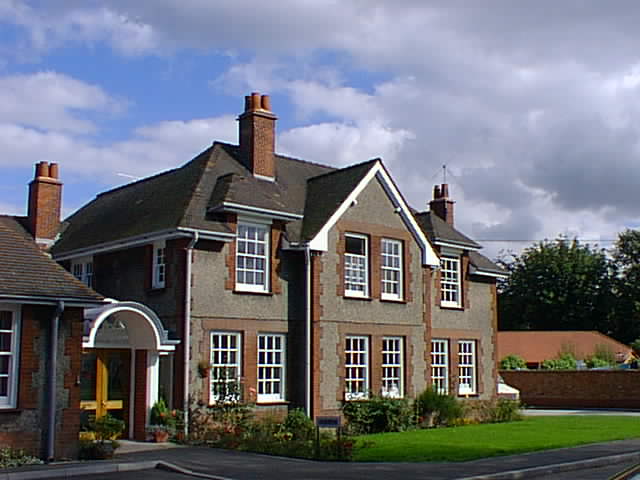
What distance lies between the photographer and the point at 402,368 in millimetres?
28281

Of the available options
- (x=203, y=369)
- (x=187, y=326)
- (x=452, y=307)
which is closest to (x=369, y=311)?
(x=452, y=307)

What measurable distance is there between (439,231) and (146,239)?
37.8ft

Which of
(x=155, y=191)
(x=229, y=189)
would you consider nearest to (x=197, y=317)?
(x=229, y=189)

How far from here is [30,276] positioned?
59.5 ft

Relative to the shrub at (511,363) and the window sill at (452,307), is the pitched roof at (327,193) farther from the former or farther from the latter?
the shrub at (511,363)

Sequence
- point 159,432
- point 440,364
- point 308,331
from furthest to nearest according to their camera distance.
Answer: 1. point 440,364
2. point 308,331
3. point 159,432

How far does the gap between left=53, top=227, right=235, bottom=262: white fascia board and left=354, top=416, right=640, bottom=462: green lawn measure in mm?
6748

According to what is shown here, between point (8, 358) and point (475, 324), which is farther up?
point (475, 324)

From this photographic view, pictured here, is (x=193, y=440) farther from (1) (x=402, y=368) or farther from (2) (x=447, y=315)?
(2) (x=447, y=315)

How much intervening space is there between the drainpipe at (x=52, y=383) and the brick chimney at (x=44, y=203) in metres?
11.5

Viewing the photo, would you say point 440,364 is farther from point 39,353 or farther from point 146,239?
point 39,353

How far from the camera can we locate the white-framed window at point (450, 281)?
31.3 m

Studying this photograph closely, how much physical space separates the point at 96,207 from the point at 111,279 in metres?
6.06

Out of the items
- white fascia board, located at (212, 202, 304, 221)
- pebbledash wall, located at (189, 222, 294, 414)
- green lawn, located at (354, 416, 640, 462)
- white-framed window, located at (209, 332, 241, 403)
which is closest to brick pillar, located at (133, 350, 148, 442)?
pebbledash wall, located at (189, 222, 294, 414)
